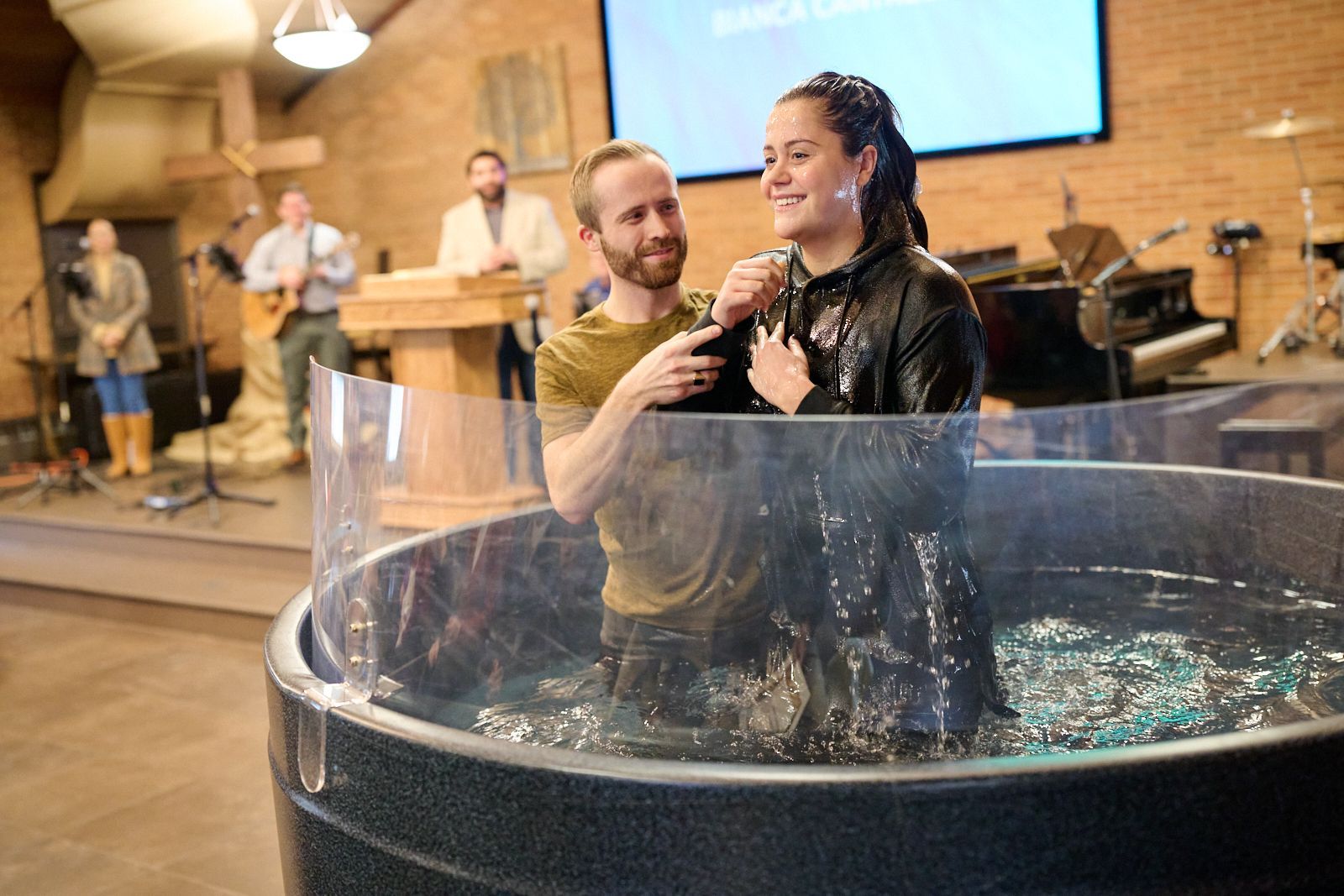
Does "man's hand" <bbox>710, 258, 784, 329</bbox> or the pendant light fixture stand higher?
the pendant light fixture

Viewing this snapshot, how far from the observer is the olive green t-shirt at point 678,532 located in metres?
1.56

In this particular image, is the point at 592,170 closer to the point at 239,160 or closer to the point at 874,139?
the point at 874,139

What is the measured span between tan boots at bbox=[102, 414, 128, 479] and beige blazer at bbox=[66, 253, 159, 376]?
0.99ft

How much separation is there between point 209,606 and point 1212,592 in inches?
155

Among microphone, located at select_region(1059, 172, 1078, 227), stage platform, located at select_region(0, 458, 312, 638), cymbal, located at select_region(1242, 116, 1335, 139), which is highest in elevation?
cymbal, located at select_region(1242, 116, 1335, 139)

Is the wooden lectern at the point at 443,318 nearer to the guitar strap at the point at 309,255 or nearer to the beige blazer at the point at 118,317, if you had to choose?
the guitar strap at the point at 309,255

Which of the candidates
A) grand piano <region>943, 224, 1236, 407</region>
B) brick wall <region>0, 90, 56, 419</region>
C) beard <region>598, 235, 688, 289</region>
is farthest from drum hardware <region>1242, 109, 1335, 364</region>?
brick wall <region>0, 90, 56, 419</region>

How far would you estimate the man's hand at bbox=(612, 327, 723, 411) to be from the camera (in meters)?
1.58

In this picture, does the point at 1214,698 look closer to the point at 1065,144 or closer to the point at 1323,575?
the point at 1323,575

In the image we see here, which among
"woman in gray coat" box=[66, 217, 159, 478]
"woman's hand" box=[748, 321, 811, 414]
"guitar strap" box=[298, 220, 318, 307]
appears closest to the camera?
"woman's hand" box=[748, 321, 811, 414]

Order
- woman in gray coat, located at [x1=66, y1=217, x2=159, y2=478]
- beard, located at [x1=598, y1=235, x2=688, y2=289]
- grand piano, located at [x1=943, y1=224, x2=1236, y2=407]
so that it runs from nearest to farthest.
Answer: beard, located at [x1=598, y1=235, x2=688, y2=289]
grand piano, located at [x1=943, y1=224, x2=1236, y2=407]
woman in gray coat, located at [x1=66, y1=217, x2=159, y2=478]

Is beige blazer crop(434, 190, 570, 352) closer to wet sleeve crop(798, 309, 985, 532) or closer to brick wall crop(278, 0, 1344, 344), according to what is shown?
brick wall crop(278, 0, 1344, 344)

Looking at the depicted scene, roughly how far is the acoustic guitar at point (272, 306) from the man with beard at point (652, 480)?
5.63m

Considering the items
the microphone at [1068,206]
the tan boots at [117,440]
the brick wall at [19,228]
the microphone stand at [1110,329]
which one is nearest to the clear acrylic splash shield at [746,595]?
the microphone stand at [1110,329]
